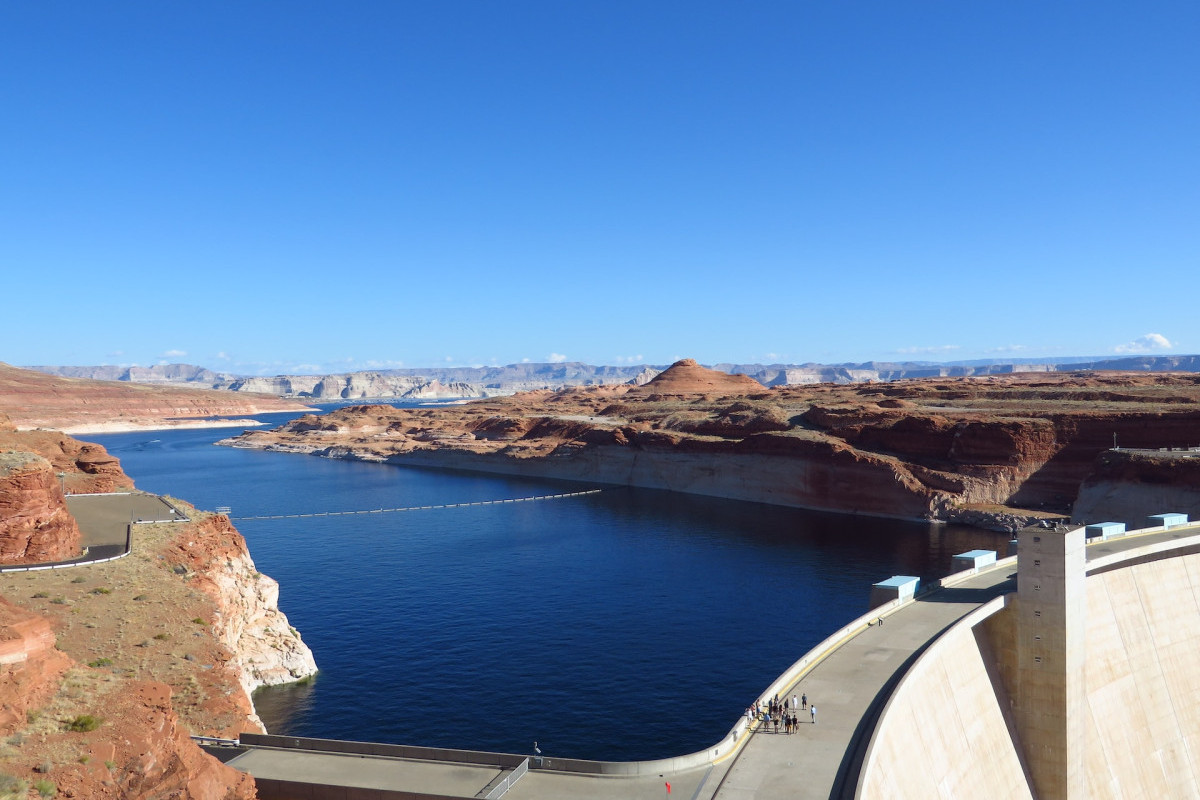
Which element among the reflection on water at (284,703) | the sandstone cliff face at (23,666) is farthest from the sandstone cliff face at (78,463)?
the sandstone cliff face at (23,666)

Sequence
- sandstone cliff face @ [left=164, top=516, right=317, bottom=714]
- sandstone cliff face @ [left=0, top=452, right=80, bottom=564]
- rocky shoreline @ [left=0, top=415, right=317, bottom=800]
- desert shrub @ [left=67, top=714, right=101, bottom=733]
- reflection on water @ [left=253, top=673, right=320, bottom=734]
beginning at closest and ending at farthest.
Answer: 1. rocky shoreline @ [left=0, top=415, right=317, bottom=800]
2. desert shrub @ [left=67, top=714, right=101, bottom=733]
3. sandstone cliff face @ [left=0, top=452, right=80, bottom=564]
4. reflection on water @ [left=253, top=673, right=320, bottom=734]
5. sandstone cliff face @ [left=164, top=516, right=317, bottom=714]

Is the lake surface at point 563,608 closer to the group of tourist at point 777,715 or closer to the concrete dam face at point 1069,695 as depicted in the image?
the group of tourist at point 777,715

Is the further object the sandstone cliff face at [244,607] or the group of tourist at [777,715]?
the sandstone cliff face at [244,607]

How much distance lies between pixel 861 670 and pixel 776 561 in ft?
132

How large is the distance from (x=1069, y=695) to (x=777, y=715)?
16612 millimetres

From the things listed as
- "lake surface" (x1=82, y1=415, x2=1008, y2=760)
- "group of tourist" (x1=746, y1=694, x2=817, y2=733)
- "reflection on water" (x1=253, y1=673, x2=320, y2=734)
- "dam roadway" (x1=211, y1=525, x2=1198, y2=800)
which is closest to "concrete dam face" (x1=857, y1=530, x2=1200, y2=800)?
"dam roadway" (x1=211, y1=525, x2=1198, y2=800)

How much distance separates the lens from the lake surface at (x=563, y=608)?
37.2 metres

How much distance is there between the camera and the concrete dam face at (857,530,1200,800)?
98.4 ft

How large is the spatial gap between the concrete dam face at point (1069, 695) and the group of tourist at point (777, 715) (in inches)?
121

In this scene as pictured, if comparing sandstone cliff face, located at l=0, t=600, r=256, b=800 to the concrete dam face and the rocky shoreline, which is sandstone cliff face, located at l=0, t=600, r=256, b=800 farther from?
the concrete dam face

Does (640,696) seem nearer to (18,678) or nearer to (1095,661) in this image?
(1095,661)

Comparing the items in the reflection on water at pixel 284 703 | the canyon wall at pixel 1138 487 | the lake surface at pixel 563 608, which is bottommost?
the reflection on water at pixel 284 703

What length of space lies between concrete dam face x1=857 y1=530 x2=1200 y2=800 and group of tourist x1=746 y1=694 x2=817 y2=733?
3.08 meters

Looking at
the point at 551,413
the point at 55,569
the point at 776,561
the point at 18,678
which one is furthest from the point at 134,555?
the point at 551,413
